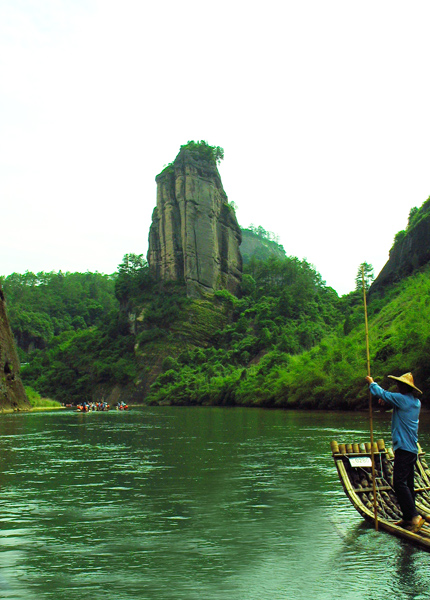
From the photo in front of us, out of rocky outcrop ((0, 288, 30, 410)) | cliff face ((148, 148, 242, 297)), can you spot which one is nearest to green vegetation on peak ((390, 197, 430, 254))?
cliff face ((148, 148, 242, 297))

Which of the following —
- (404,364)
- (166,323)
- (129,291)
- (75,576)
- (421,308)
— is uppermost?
(129,291)

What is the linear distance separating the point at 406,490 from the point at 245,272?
500 feet

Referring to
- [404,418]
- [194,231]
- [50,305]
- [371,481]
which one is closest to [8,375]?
[371,481]

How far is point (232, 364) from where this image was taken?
108 m

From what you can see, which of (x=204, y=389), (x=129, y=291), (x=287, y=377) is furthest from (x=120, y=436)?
(x=129, y=291)

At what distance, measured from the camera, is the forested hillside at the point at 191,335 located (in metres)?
79.2

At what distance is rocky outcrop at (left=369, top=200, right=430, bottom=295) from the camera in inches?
3214

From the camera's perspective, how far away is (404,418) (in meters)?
9.53

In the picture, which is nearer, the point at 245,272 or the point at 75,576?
the point at 75,576

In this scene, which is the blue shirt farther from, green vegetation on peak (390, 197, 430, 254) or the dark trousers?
green vegetation on peak (390, 197, 430, 254)

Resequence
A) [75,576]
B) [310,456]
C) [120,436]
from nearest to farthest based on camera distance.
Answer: [75,576], [310,456], [120,436]

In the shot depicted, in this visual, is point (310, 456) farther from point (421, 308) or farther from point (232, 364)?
point (232, 364)

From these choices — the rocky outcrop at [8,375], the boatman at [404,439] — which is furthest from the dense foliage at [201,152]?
the boatman at [404,439]

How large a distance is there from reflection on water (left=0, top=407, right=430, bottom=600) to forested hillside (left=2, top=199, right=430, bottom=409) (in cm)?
4396
